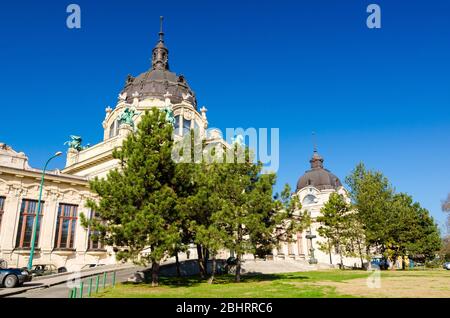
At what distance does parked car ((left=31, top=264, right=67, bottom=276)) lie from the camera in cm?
2822

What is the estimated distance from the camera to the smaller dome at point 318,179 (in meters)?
77.2

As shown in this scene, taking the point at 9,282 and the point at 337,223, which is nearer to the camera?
the point at 9,282

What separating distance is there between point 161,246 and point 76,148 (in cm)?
3967

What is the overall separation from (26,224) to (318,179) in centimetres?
6108

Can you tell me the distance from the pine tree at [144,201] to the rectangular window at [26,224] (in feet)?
50.7

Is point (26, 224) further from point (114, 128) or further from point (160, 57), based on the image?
point (160, 57)

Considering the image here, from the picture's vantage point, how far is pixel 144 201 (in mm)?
19484

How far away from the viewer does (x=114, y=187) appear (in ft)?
63.8

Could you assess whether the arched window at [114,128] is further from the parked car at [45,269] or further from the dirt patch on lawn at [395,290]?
the dirt patch on lawn at [395,290]

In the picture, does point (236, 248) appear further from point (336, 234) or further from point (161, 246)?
point (336, 234)

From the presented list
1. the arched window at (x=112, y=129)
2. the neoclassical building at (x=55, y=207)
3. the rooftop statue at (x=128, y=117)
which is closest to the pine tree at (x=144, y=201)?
the neoclassical building at (x=55, y=207)

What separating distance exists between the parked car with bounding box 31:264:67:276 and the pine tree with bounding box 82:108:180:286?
476 inches

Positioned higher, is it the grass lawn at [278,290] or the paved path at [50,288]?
the grass lawn at [278,290]

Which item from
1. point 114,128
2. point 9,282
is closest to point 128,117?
point 114,128
